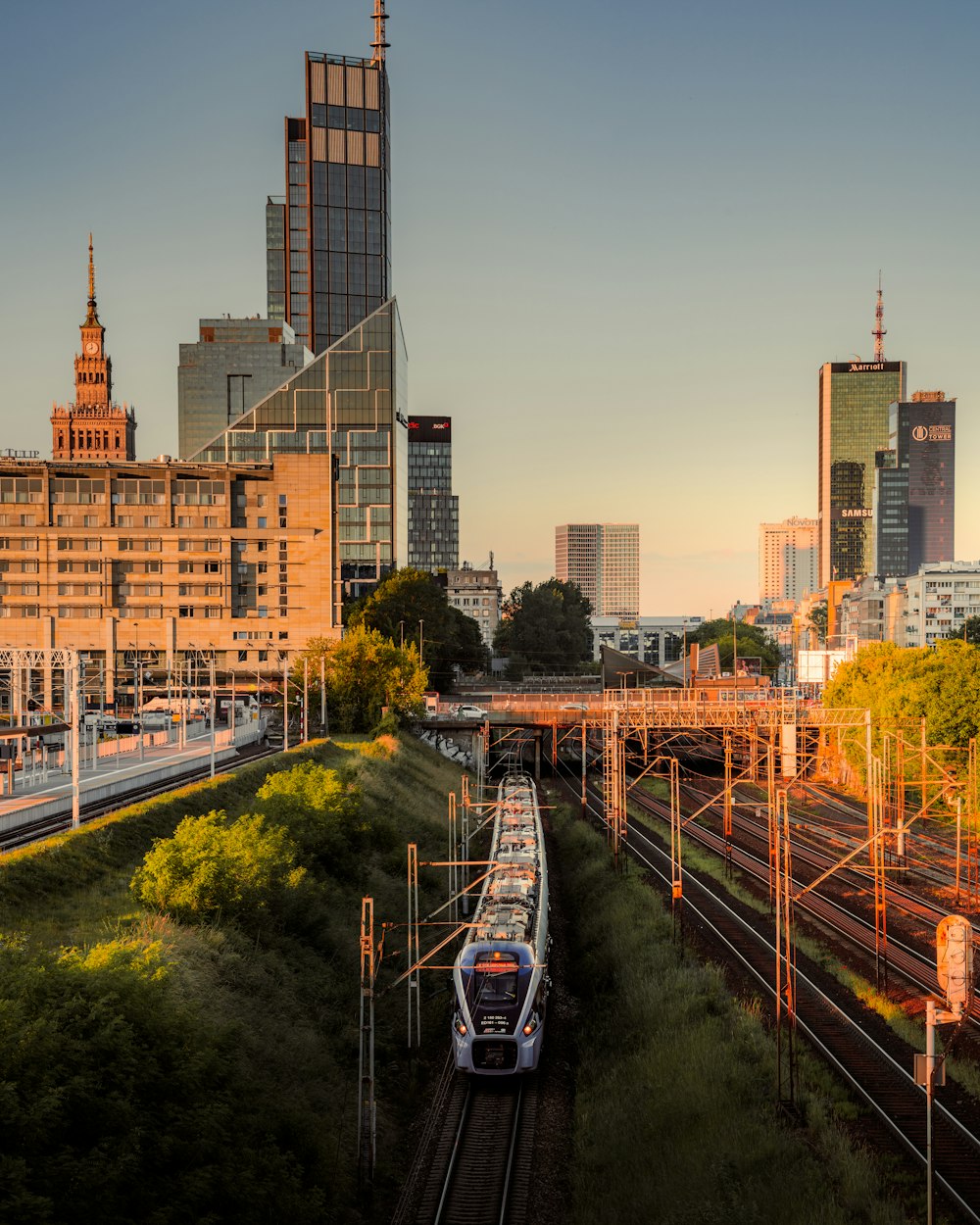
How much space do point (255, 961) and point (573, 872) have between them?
28.2m

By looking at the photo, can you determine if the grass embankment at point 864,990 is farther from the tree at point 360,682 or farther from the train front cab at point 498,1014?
the tree at point 360,682

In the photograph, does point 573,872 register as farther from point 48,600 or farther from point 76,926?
point 48,600

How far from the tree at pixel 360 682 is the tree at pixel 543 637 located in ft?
270

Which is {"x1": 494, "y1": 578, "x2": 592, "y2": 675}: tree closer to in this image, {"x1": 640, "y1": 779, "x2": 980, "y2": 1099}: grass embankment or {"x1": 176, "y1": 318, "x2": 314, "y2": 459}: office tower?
{"x1": 176, "y1": 318, "x2": 314, "y2": 459}: office tower

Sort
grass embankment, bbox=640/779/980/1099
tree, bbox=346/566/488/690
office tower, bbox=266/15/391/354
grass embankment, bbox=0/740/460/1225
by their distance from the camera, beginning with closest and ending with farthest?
grass embankment, bbox=0/740/460/1225 < grass embankment, bbox=640/779/980/1099 < tree, bbox=346/566/488/690 < office tower, bbox=266/15/391/354

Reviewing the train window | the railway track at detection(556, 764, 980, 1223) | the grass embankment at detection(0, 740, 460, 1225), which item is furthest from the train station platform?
the railway track at detection(556, 764, 980, 1223)

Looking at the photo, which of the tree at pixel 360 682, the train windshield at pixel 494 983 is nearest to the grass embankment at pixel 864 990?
the train windshield at pixel 494 983

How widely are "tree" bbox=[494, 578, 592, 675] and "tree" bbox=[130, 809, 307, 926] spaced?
135355mm

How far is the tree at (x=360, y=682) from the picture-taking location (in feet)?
279

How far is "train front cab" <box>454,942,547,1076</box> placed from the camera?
2877 cm

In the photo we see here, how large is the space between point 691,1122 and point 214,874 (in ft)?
44.4

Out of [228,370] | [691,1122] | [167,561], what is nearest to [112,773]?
[691,1122]

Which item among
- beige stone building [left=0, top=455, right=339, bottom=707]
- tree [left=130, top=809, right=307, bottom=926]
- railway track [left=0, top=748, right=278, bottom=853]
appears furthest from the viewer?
beige stone building [left=0, top=455, right=339, bottom=707]

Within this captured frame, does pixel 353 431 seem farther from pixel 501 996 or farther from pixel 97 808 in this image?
pixel 501 996
